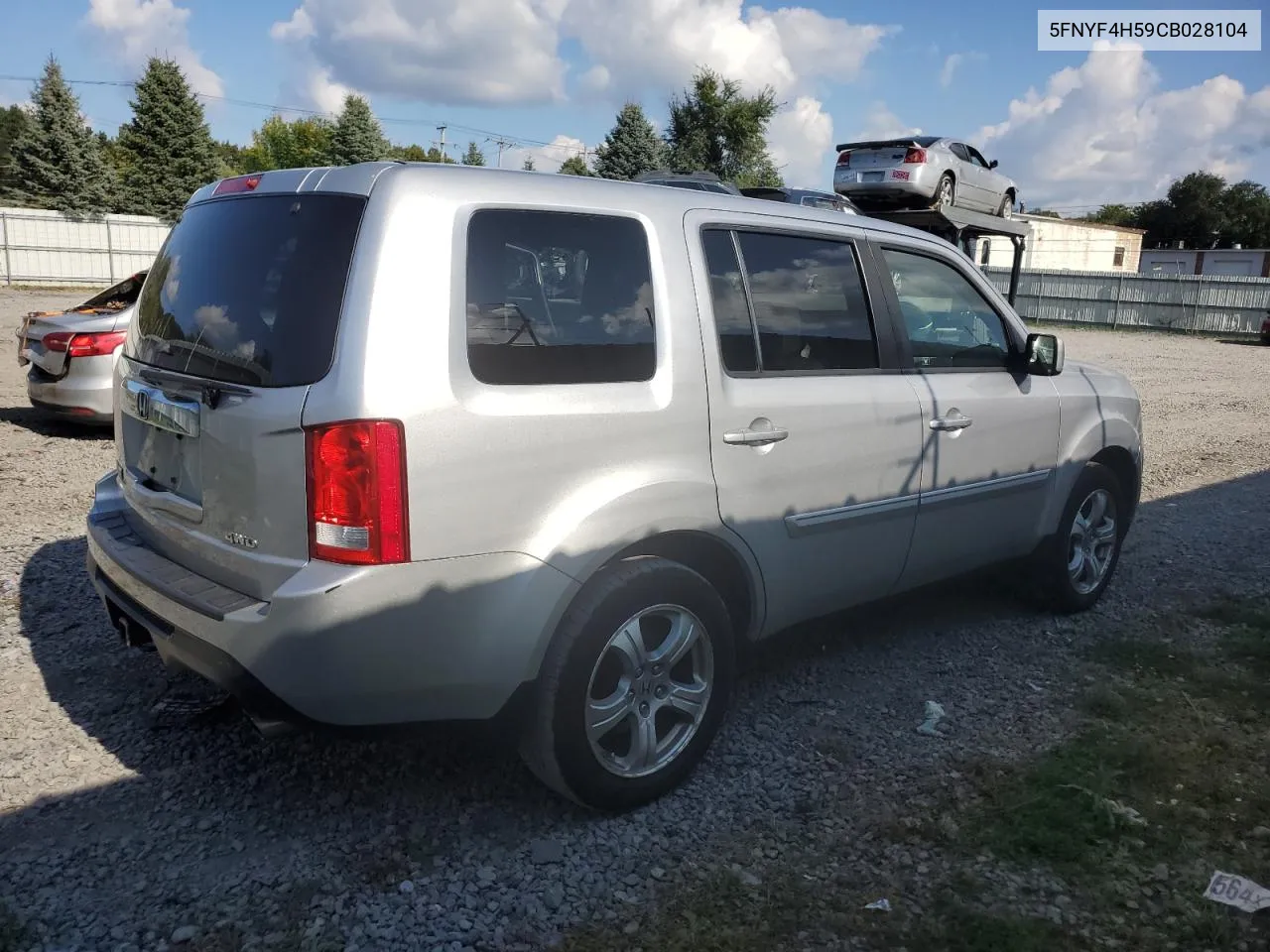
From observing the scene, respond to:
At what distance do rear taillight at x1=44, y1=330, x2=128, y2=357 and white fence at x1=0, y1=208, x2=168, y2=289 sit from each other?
2638 cm

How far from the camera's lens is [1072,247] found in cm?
5353

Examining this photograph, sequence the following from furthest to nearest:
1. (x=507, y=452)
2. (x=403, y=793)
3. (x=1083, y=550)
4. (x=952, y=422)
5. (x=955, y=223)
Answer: (x=955, y=223), (x=1083, y=550), (x=952, y=422), (x=403, y=793), (x=507, y=452)

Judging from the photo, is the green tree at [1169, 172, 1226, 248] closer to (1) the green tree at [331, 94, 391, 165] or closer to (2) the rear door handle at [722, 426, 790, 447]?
(1) the green tree at [331, 94, 391, 165]

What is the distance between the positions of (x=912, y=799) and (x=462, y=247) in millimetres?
2304

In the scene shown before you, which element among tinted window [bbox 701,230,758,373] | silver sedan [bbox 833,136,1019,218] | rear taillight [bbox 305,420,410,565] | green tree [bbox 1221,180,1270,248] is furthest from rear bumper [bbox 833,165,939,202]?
green tree [bbox 1221,180,1270,248]

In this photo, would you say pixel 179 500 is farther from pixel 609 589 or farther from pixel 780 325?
pixel 780 325

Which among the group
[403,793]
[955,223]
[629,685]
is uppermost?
[955,223]

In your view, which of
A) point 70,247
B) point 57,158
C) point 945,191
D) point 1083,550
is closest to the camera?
point 1083,550

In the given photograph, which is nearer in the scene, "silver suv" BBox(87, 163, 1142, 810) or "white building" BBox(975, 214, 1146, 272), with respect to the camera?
"silver suv" BBox(87, 163, 1142, 810)

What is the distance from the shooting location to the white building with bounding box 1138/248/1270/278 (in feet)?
198

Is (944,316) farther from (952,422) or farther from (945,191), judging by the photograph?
(945,191)

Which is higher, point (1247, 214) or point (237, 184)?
point (1247, 214)

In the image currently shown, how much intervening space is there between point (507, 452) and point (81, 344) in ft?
22.8

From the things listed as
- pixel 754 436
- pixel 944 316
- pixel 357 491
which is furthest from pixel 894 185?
pixel 357 491
